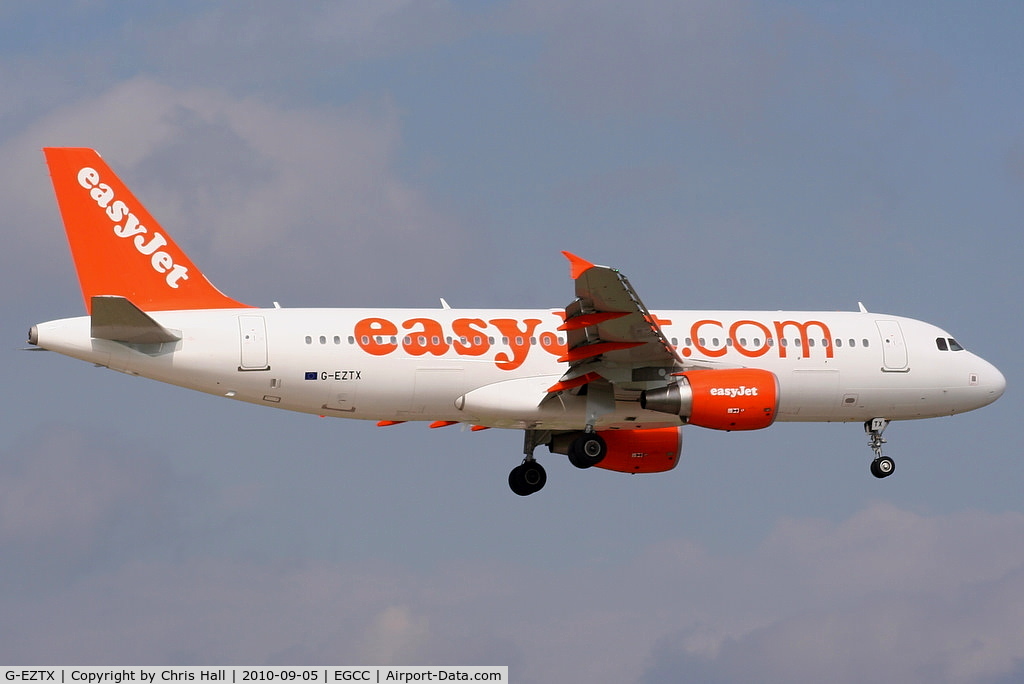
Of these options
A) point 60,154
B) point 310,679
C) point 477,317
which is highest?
point 60,154

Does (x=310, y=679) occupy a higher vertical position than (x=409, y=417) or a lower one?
lower

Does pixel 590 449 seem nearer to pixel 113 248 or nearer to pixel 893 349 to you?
pixel 893 349

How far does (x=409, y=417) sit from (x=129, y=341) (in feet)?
21.8

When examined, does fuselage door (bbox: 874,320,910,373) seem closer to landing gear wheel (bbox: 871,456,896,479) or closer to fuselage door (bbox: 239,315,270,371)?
landing gear wheel (bbox: 871,456,896,479)

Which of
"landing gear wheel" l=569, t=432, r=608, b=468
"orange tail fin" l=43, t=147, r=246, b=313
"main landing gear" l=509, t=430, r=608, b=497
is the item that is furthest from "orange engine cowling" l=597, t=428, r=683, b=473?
"orange tail fin" l=43, t=147, r=246, b=313

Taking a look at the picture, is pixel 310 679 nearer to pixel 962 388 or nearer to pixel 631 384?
pixel 631 384

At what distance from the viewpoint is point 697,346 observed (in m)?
38.0

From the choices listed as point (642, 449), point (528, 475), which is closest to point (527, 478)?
point (528, 475)

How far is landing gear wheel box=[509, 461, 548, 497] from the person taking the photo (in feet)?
132

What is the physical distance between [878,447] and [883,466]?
499 millimetres

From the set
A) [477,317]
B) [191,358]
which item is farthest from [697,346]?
[191,358]

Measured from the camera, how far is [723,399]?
35.7 m

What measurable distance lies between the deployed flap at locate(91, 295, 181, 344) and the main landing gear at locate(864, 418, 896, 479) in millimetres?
17603

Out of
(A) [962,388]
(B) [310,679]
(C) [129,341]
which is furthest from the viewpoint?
(A) [962,388]
